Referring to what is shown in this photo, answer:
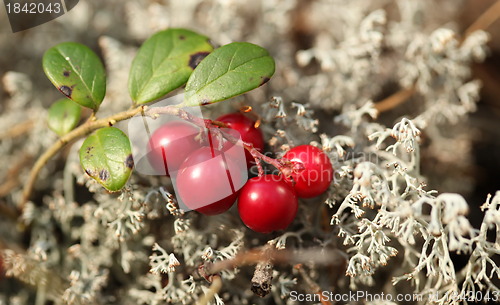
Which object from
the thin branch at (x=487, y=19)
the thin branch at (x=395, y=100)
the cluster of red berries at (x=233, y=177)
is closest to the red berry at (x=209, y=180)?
the cluster of red berries at (x=233, y=177)

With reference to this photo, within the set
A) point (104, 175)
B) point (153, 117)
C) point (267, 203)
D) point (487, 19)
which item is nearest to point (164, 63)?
point (153, 117)

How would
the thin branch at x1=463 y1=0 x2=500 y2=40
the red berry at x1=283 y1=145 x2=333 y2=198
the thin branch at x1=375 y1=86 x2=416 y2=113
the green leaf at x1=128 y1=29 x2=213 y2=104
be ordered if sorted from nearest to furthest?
the red berry at x1=283 y1=145 x2=333 y2=198
the green leaf at x1=128 y1=29 x2=213 y2=104
the thin branch at x1=375 y1=86 x2=416 y2=113
the thin branch at x1=463 y1=0 x2=500 y2=40

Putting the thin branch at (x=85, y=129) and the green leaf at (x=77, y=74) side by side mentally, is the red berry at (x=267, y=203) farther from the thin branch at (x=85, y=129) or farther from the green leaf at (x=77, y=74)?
the green leaf at (x=77, y=74)

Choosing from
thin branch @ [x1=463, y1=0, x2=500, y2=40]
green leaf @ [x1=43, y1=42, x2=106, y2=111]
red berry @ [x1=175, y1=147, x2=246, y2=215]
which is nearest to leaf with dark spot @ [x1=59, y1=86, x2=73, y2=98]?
green leaf @ [x1=43, y1=42, x2=106, y2=111]

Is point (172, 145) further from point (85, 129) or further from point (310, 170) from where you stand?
point (310, 170)

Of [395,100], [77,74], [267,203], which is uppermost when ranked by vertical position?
[77,74]

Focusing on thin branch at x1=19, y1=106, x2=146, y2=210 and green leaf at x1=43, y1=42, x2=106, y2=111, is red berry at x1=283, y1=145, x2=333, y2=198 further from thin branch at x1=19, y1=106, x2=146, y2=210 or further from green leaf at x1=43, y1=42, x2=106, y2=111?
green leaf at x1=43, y1=42, x2=106, y2=111

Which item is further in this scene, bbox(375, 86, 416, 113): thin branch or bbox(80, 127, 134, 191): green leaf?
bbox(375, 86, 416, 113): thin branch
